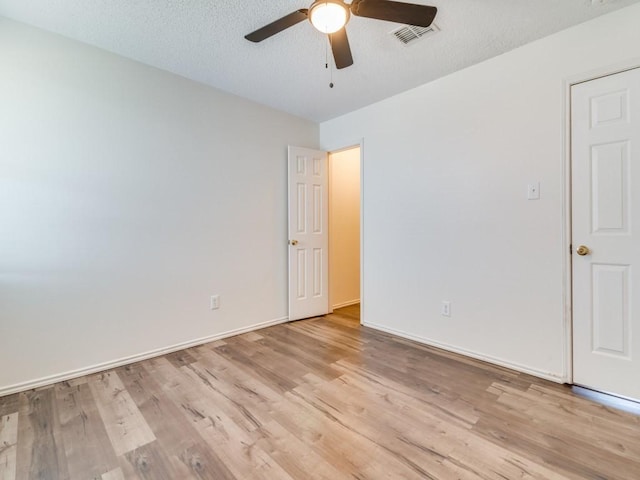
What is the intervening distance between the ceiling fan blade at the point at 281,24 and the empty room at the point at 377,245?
0.01 meters

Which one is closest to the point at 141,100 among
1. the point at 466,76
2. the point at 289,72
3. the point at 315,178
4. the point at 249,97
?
the point at 249,97

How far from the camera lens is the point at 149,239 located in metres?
2.56

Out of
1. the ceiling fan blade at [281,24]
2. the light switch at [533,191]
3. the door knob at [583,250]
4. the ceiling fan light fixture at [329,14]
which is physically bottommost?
the door knob at [583,250]

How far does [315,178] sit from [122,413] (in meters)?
2.84

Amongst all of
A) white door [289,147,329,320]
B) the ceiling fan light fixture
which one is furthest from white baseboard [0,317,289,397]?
the ceiling fan light fixture

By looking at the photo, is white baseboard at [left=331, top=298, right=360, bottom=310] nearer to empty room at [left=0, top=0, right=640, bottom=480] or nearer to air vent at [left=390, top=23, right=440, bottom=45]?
empty room at [left=0, top=0, right=640, bottom=480]

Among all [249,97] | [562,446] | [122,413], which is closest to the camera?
[562,446]

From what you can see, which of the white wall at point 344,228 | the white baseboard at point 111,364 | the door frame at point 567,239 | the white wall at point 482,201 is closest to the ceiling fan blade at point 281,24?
the white wall at point 482,201

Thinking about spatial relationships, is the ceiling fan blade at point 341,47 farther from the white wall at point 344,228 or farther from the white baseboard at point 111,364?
the white baseboard at point 111,364

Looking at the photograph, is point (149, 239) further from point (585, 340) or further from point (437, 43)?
point (585, 340)

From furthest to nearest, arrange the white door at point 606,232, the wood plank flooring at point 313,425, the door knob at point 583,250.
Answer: the door knob at point 583,250 < the white door at point 606,232 < the wood plank flooring at point 313,425

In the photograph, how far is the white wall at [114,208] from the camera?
6.69 feet

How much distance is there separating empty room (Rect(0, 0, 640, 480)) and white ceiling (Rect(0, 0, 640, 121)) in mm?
19

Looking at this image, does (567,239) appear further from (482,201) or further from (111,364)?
(111,364)
